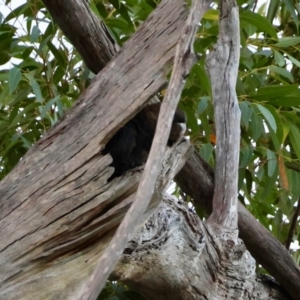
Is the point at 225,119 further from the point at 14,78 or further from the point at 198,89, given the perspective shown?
the point at 14,78

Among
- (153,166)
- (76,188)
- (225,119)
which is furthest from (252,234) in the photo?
(153,166)

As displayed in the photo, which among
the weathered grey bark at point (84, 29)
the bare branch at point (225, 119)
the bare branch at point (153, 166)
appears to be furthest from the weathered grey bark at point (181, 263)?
the bare branch at point (153, 166)

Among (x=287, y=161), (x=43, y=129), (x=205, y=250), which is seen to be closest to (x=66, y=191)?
(x=205, y=250)

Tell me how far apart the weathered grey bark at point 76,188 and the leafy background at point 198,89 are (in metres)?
0.25

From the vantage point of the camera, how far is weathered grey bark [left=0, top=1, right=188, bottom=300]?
711mm

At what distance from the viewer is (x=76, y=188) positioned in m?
0.75

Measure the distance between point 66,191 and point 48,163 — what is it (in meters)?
0.04

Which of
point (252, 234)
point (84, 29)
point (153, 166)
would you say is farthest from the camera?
point (252, 234)

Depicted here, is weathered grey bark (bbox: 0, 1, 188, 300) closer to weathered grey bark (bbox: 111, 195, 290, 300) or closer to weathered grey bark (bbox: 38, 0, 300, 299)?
weathered grey bark (bbox: 111, 195, 290, 300)

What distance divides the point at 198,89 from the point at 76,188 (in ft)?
1.44

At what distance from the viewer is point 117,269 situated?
80cm

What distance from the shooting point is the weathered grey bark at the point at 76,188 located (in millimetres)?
711

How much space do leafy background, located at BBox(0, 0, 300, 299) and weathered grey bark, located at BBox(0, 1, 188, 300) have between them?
0.82 ft

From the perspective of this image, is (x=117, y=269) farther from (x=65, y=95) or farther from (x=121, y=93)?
(x=65, y=95)
